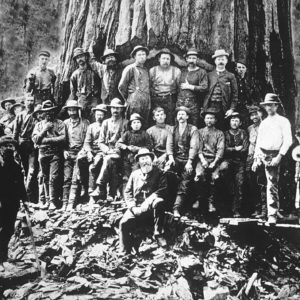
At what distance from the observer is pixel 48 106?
5.57 meters

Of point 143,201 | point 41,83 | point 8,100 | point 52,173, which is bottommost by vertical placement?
point 143,201

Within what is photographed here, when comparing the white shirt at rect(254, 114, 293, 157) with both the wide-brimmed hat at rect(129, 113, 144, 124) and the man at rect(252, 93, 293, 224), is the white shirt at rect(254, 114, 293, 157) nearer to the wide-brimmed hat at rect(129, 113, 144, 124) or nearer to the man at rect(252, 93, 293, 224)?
the man at rect(252, 93, 293, 224)

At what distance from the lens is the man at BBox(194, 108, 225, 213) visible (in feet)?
16.2

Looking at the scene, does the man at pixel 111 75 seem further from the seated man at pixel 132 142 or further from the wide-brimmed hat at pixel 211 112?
the wide-brimmed hat at pixel 211 112

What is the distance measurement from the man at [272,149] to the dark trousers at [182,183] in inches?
28.2

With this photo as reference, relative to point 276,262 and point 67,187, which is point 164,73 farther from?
point 276,262

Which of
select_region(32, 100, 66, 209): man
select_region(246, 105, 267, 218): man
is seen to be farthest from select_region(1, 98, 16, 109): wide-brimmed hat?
select_region(246, 105, 267, 218): man

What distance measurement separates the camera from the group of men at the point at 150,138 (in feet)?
15.9

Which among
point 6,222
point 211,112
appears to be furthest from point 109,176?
point 211,112

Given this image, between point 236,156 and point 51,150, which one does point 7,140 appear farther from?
point 236,156

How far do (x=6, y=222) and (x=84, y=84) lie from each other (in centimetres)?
185

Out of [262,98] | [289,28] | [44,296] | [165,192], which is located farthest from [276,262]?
[289,28]

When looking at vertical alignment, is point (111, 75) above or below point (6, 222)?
above

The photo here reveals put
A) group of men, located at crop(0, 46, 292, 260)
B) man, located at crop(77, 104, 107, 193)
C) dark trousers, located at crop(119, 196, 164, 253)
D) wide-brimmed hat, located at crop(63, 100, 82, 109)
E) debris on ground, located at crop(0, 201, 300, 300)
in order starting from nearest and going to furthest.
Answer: debris on ground, located at crop(0, 201, 300, 300), dark trousers, located at crop(119, 196, 164, 253), group of men, located at crop(0, 46, 292, 260), man, located at crop(77, 104, 107, 193), wide-brimmed hat, located at crop(63, 100, 82, 109)
